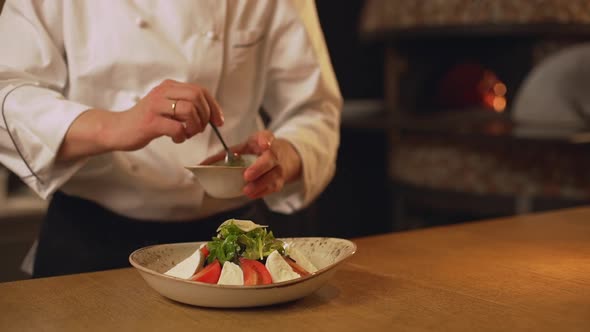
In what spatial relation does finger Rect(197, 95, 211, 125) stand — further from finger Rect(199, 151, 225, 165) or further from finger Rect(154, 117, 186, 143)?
finger Rect(199, 151, 225, 165)

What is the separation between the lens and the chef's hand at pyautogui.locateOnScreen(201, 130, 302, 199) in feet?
4.35

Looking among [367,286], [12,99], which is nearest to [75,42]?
[12,99]

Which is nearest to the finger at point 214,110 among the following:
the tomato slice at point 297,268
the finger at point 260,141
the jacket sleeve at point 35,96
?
A: the finger at point 260,141

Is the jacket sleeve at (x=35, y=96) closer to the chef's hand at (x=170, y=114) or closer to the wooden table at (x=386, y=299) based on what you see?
the chef's hand at (x=170, y=114)

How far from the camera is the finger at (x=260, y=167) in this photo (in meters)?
1.30

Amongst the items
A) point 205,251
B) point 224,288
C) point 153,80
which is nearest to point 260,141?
point 153,80

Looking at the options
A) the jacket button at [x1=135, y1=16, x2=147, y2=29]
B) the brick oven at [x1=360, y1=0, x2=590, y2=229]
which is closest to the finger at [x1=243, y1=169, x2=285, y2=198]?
the jacket button at [x1=135, y1=16, x2=147, y2=29]

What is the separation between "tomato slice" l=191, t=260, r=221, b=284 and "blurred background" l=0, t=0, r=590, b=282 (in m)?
2.41

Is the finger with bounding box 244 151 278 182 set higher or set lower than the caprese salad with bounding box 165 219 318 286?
higher

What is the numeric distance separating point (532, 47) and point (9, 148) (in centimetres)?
335

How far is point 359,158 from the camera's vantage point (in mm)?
4586

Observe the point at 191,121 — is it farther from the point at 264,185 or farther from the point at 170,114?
the point at 264,185

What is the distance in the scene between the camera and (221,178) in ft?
4.21

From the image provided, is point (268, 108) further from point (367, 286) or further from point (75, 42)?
point (367, 286)
